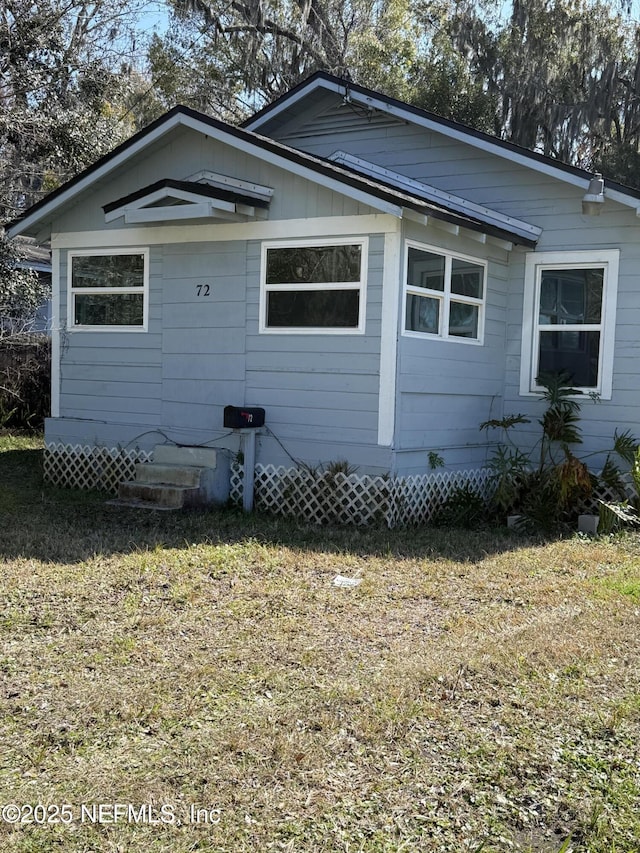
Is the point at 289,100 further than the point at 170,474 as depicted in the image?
Yes

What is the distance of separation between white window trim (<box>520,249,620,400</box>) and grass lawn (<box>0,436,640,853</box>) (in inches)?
122

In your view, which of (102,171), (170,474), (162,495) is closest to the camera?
(162,495)

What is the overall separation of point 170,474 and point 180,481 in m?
0.16

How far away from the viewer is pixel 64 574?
6398mm

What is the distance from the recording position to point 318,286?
29.1ft

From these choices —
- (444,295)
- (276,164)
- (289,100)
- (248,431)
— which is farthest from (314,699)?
(289,100)

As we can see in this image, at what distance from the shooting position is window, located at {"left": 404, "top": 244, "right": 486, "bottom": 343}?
870 centimetres

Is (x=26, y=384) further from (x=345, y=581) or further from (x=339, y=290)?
(x=345, y=581)

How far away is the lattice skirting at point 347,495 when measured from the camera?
8.53m

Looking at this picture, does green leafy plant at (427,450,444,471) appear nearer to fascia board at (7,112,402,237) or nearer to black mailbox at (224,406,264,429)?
black mailbox at (224,406,264,429)

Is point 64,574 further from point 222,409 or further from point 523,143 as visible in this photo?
point 523,143

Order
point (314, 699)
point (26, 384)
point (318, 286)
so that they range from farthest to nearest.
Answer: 1. point (26, 384)
2. point (318, 286)
3. point (314, 699)

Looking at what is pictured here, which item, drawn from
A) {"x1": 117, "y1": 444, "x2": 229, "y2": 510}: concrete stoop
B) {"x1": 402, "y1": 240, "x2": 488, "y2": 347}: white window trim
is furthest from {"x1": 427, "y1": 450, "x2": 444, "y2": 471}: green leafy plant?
{"x1": 117, "y1": 444, "x2": 229, "y2": 510}: concrete stoop

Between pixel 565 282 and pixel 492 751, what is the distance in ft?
24.0
